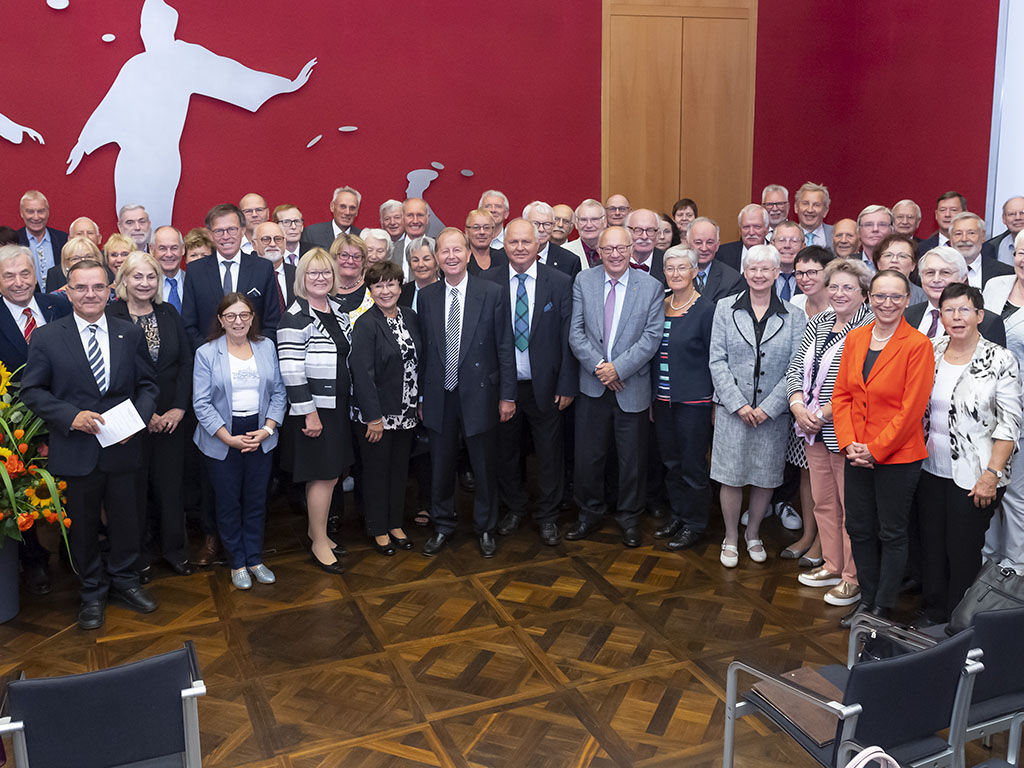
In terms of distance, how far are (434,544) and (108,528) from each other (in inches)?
65.7

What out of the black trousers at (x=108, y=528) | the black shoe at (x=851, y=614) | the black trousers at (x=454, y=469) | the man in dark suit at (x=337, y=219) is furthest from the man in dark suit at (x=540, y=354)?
the black trousers at (x=108, y=528)

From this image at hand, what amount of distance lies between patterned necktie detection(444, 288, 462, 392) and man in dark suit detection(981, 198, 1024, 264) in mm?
3490

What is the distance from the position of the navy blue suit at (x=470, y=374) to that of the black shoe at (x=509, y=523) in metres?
0.43

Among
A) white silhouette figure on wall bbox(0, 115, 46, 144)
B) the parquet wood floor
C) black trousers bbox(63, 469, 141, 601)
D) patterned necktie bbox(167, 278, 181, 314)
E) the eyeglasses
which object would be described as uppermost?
white silhouette figure on wall bbox(0, 115, 46, 144)

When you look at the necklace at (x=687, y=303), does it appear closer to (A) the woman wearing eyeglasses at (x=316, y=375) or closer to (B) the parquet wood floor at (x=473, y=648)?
(B) the parquet wood floor at (x=473, y=648)

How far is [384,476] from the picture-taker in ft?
17.2

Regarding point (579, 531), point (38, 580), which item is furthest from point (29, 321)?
point (579, 531)

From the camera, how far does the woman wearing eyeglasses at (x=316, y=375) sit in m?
4.74

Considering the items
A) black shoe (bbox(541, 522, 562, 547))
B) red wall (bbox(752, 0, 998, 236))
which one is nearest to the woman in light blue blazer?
black shoe (bbox(541, 522, 562, 547))

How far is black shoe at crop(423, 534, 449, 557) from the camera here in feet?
17.3

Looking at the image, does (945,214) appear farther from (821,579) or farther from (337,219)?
(337,219)

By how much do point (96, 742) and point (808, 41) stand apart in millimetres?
8879

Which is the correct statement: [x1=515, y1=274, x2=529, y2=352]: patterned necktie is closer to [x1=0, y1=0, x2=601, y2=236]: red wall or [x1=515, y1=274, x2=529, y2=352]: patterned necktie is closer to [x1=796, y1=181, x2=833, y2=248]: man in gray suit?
[x1=796, y1=181, x2=833, y2=248]: man in gray suit

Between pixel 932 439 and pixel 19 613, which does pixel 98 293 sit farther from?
pixel 932 439
